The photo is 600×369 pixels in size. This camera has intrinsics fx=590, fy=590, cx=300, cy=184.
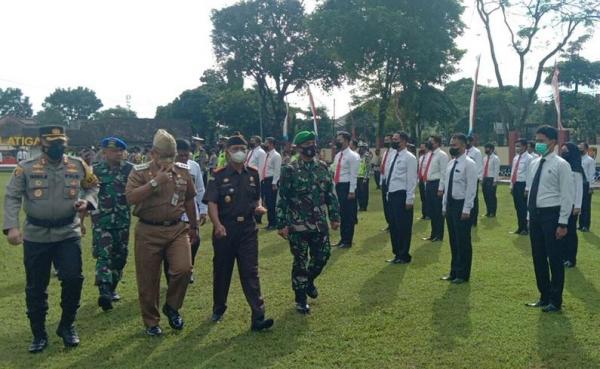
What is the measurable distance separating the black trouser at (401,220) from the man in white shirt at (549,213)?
2710mm

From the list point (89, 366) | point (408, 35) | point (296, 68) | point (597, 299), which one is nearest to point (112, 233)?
point (89, 366)

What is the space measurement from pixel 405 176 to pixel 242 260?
13.1 feet

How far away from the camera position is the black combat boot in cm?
672

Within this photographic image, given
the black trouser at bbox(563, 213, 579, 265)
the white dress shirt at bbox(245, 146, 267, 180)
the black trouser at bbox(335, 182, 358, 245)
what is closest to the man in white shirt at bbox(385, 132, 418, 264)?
the black trouser at bbox(335, 182, 358, 245)

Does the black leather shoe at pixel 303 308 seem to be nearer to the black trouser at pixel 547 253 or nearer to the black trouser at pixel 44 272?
the black trouser at pixel 44 272

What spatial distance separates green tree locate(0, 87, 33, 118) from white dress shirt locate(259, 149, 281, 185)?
117975 millimetres

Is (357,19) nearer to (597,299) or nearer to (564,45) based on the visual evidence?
(564,45)

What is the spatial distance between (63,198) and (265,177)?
862 cm

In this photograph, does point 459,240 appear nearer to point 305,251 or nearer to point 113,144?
point 305,251

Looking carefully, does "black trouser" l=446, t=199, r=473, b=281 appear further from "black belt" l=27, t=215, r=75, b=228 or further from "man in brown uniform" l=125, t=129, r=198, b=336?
"black belt" l=27, t=215, r=75, b=228

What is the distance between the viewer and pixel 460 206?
8.06 m

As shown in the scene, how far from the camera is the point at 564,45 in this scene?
111 feet

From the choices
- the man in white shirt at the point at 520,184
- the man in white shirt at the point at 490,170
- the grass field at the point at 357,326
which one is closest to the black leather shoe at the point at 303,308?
the grass field at the point at 357,326

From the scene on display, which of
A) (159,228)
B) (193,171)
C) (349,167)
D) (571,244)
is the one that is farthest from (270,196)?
(159,228)
